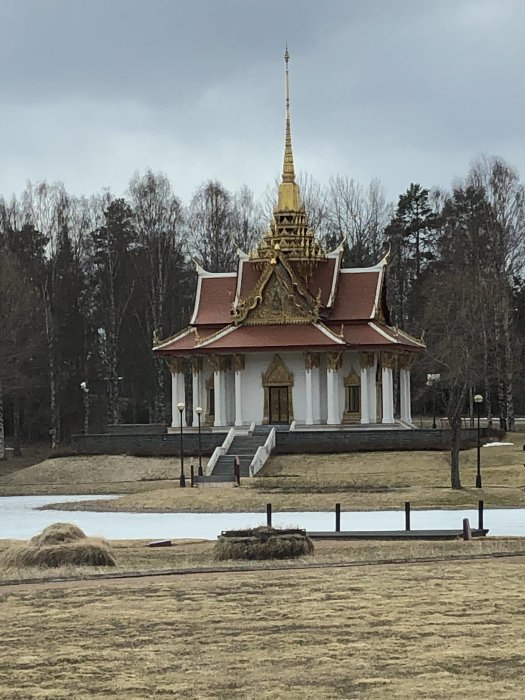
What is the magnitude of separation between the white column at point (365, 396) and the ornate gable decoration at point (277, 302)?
307 cm

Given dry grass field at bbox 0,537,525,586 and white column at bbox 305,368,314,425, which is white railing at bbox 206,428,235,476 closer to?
white column at bbox 305,368,314,425

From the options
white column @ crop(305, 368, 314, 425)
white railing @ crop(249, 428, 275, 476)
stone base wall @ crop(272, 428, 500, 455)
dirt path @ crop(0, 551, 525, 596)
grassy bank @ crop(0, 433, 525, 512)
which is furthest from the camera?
white column @ crop(305, 368, 314, 425)

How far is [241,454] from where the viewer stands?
157ft

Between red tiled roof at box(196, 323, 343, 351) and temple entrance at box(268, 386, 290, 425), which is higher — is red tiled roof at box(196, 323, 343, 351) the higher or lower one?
the higher one

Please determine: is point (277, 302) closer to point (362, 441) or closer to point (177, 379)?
point (177, 379)

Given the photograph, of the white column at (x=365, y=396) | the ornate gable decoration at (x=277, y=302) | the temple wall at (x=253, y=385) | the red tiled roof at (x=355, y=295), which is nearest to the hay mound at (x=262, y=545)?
the white column at (x=365, y=396)

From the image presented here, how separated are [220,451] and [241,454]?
0.99 m

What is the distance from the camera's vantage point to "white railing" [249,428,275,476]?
149 ft

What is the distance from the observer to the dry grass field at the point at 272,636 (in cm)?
984

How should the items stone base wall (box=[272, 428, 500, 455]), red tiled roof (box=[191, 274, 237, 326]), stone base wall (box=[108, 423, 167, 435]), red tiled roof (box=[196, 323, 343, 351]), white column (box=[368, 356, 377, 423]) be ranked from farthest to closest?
stone base wall (box=[108, 423, 167, 435]) < red tiled roof (box=[191, 274, 237, 326]) < white column (box=[368, 356, 377, 423]) < red tiled roof (box=[196, 323, 343, 351]) < stone base wall (box=[272, 428, 500, 455])

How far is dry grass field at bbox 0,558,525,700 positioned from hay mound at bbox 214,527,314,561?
6.93 ft

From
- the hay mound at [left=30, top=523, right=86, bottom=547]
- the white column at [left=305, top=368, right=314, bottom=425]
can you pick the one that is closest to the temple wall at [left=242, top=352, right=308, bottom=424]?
the white column at [left=305, top=368, right=314, bottom=425]

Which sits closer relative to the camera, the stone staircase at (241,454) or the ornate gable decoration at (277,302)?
the stone staircase at (241,454)

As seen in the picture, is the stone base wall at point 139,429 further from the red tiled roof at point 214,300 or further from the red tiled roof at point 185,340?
the red tiled roof at point 214,300
